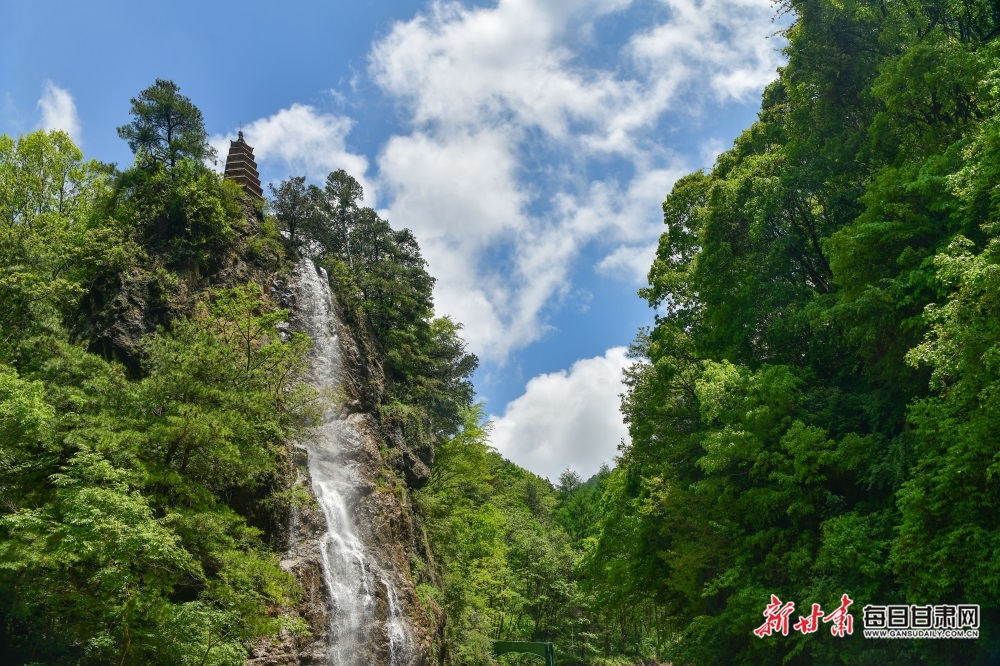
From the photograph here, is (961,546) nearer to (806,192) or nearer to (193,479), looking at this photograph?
(806,192)

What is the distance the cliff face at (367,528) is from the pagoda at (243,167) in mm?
13271

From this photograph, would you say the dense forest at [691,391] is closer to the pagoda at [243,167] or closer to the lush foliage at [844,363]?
the lush foliage at [844,363]

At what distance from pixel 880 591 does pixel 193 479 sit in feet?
46.1

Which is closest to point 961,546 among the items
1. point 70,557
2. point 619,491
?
point 70,557

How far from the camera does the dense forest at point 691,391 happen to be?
11.1 m

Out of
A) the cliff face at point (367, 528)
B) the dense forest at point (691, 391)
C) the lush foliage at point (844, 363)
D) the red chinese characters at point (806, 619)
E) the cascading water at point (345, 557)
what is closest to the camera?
the lush foliage at point (844, 363)

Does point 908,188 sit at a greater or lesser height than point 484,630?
greater

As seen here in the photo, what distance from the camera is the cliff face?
18.1 metres

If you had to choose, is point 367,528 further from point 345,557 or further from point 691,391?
point 691,391

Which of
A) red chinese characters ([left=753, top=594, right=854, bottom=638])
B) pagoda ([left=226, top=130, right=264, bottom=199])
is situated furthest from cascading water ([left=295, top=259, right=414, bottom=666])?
pagoda ([left=226, top=130, right=264, bottom=199])

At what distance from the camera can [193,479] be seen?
1433cm

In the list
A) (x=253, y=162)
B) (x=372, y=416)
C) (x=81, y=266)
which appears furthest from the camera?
(x=253, y=162)

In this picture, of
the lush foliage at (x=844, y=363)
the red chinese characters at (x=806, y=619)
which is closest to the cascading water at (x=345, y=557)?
the lush foliage at (x=844, y=363)

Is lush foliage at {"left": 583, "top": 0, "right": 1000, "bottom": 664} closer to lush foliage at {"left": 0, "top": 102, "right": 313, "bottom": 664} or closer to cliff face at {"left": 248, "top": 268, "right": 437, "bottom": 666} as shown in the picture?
cliff face at {"left": 248, "top": 268, "right": 437, "bottom": 666}
